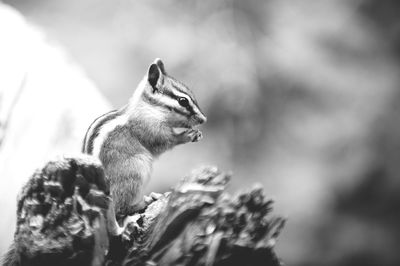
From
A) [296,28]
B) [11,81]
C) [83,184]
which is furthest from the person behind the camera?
[296,28]

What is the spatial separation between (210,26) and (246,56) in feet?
0.74

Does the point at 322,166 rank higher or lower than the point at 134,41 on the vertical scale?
lower

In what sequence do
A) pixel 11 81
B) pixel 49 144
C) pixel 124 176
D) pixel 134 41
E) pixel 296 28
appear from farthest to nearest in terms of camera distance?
pixel 296 28
pixel 134 41
pixel 11 81
pixel 49 144
pixel 124 176

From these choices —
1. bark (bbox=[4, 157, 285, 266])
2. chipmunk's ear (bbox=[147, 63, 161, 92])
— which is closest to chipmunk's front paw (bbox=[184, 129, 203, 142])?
chipmunk's ear (bbox=[147, 63, 161, 92])

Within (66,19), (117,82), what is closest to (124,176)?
(117,82)

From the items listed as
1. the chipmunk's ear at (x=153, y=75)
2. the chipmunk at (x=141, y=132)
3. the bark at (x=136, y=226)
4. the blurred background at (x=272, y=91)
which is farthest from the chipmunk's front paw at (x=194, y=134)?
the blurred background at (x=272, y=91)

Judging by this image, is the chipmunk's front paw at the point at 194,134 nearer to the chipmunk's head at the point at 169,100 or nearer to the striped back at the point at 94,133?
the chipmunk's head at the point at 169,100

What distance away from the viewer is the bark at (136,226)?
1036mm

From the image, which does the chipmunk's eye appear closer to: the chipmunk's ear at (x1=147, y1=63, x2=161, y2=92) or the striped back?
the chipmunk's ear at (x1=147, y1=63, x2=161, y2=92)

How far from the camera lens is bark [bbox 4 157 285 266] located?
3.40 feet

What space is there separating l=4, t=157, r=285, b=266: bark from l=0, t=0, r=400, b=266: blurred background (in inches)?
32.9

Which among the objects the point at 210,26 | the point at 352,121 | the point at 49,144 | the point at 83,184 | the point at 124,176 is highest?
the point at 210,26

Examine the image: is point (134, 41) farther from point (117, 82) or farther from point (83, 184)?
point (83, 184)

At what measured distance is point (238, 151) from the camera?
7.35ft
